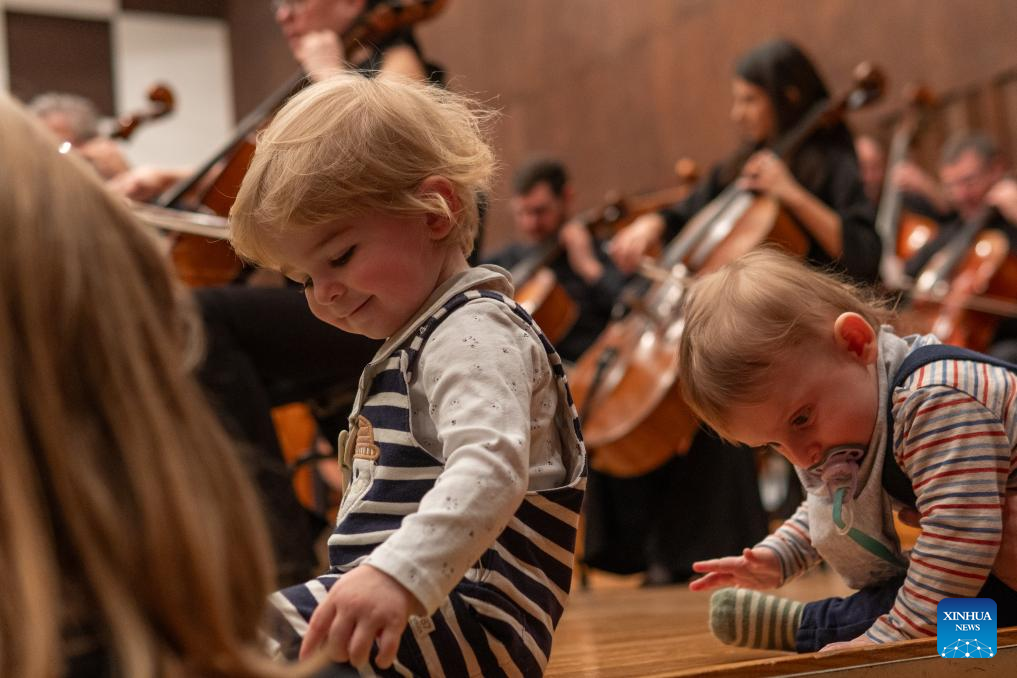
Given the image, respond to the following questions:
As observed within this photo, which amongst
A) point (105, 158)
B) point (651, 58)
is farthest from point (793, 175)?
point (651, 58)

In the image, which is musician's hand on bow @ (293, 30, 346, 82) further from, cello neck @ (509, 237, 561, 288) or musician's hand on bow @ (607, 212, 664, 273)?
cello neck @ (509, 237, 561, 288)

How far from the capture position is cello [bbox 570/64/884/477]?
8.02 feet

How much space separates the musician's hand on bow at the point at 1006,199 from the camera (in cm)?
324

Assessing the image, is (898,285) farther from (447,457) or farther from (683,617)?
(447,457)

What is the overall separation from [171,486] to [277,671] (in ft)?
0.31

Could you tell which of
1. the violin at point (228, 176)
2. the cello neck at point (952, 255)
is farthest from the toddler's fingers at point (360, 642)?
the cello neck at point (952, 255)

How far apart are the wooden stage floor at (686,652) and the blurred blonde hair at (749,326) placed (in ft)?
0.83

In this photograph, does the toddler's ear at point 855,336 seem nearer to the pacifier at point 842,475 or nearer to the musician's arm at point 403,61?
the pacifier at point 842,475

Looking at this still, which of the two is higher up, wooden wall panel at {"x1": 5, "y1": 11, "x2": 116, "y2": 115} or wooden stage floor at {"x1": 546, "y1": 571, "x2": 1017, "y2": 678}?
wooden stage floor at {"x1": 546, "y1": 571, "x2": 1017, "y2": 678}

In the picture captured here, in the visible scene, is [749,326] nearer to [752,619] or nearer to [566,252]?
[752,619]

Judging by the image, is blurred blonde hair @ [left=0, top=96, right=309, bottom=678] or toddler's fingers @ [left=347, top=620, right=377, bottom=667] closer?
blurred blonde hair @ [left=0, top=96, right=309, bottom=678]

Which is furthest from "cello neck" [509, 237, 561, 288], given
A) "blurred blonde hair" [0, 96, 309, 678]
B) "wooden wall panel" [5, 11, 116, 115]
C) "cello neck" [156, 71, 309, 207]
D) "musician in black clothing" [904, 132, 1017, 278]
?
"wooden wall panel" [5, 11, 116, 115]

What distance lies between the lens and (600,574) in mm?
3383

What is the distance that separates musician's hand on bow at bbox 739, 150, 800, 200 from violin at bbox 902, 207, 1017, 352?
2.19 feet
